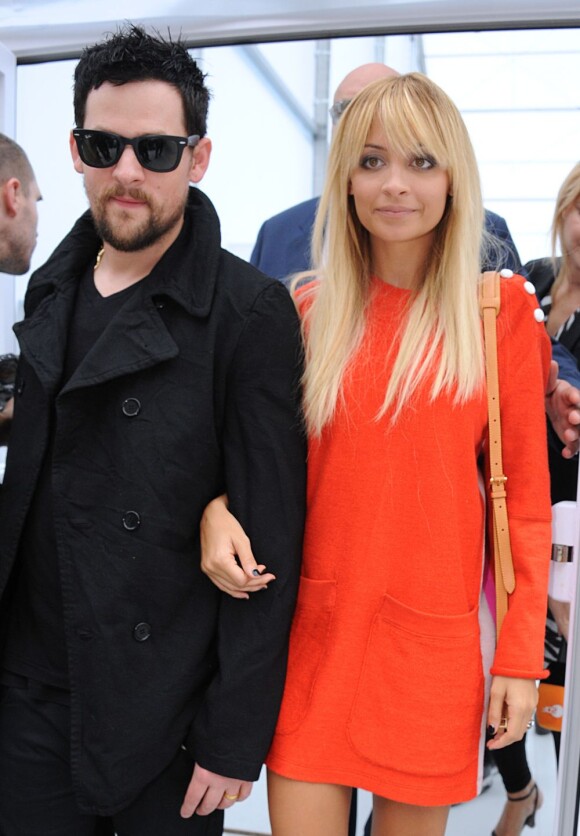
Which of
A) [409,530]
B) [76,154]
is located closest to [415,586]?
[409,530]

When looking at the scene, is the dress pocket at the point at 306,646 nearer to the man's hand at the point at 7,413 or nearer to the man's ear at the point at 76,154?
the man's hand at the point at 7,413

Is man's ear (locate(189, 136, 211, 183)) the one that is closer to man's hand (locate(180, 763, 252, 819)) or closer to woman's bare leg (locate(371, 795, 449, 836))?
man's hand (locate(180, 763, 252, 819))

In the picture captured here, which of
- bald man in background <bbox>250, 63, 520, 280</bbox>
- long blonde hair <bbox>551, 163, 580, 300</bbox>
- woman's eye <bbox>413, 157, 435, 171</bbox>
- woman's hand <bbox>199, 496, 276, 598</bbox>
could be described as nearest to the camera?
woman's hand <bbox>199, 496, 276, 598</bbox>


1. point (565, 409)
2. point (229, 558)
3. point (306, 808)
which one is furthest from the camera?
point (565, 409)

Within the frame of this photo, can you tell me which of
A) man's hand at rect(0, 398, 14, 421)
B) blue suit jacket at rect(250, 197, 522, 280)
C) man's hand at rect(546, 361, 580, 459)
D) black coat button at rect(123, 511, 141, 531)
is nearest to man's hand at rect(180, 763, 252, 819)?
black coat button at rect(123, 511, 141, 531)

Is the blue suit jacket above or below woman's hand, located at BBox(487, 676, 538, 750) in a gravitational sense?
above

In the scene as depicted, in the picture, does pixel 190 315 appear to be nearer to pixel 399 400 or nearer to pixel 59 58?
pixel 399 400

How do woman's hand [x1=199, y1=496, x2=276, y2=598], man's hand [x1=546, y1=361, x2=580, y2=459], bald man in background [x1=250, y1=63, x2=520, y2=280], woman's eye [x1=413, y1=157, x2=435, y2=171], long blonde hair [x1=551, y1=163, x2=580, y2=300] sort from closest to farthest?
woman's hand [x1=199, y1=496, x2=276, y2=598], woman's eye [x1=413, y1=157, x2=435, y2=171], man's hand [x1=546, y1=361, x2=580, y2=459], long blonde hair [x1=551, y1=163, x2=580, y2=300], bald man in background [x1=250, y1=63, x2=520, y2=280]

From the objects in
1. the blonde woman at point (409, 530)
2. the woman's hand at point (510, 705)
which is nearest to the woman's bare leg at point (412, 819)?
the blonde woman at point (409, 530)

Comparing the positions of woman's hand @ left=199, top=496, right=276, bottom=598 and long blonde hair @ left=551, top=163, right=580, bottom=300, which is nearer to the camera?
woman's hand @ left=199, top=496, right=276, bottom=598

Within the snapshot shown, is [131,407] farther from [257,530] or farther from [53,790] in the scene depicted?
[53,790]

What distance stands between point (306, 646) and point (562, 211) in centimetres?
108

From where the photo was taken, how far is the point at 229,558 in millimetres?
1343

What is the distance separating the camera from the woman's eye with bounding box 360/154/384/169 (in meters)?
1.47
